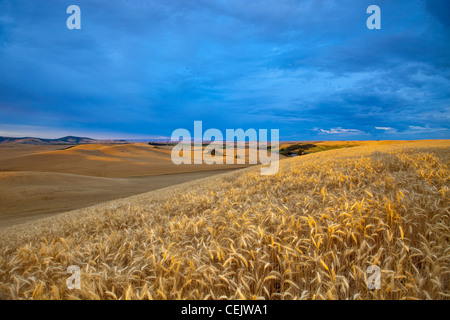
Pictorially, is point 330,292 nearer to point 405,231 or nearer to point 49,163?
point 405,231

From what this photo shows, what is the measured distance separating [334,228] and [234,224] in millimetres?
1444

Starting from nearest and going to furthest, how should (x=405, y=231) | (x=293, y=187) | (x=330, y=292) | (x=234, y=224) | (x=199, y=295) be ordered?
1. (x=330, y=292)
2. (x=199, y=295)
3. (x=405, y=231)
4. (x=234, y=224)
5. (x=293, y=187)

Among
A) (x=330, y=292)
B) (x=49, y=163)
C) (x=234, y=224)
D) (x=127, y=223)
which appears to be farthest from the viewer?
(x=49, y=163)

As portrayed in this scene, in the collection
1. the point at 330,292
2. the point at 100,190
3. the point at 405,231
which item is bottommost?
the point at 100,190

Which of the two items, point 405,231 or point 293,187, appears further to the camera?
point 293,187

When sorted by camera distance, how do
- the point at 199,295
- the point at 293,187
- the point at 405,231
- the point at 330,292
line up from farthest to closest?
the point at 293,187
the point at 405,231
the point at 199,295
the point at 330,292

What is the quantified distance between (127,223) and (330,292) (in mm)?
4187

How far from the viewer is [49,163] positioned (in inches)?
1407

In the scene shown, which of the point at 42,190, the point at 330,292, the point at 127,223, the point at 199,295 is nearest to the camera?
the point at 330,292

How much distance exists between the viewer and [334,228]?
2.59m

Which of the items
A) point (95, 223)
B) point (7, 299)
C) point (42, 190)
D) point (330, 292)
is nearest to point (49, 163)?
point (42, 190)
